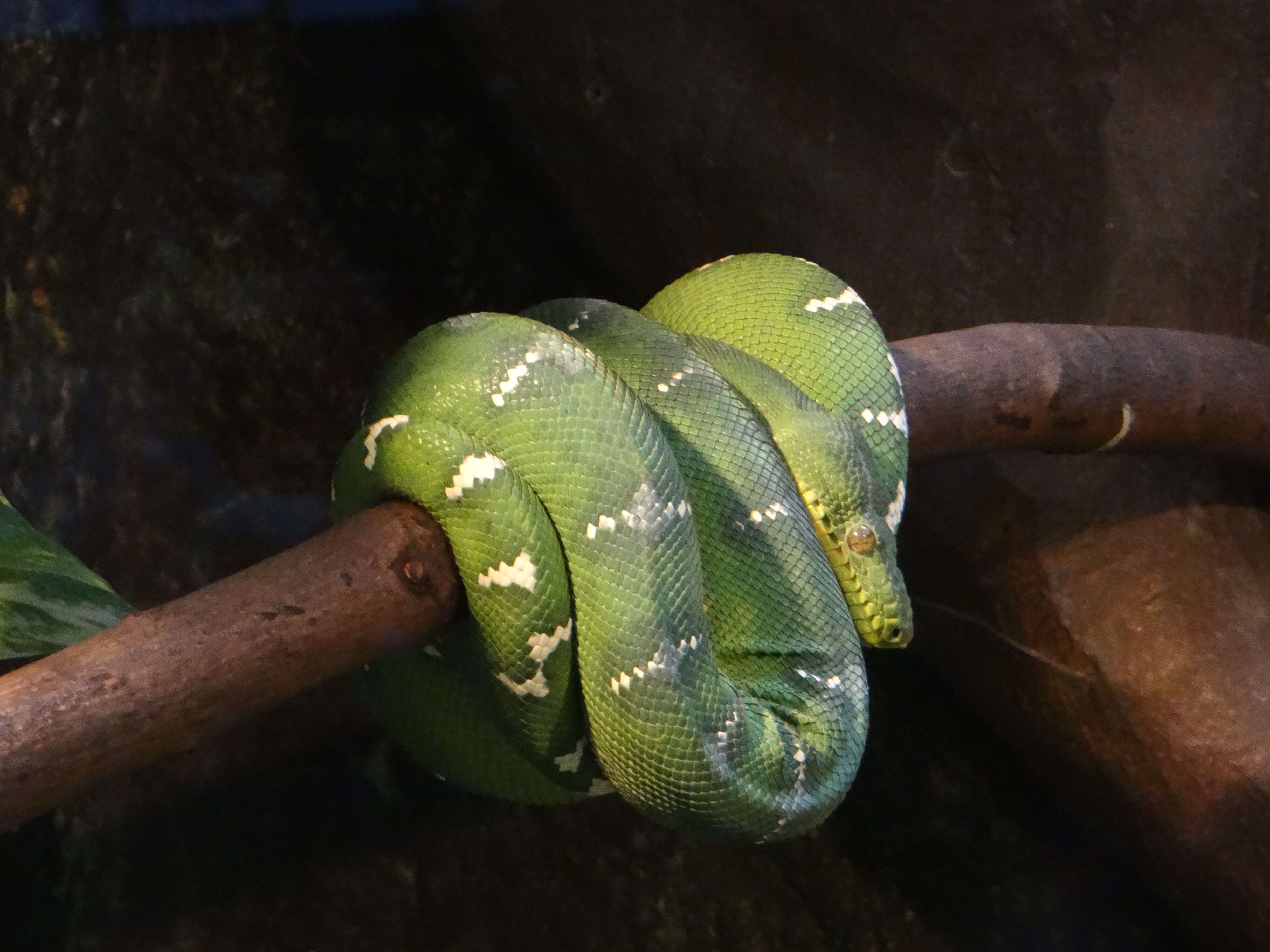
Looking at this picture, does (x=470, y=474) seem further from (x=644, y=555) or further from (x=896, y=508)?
(x=896, y=508)

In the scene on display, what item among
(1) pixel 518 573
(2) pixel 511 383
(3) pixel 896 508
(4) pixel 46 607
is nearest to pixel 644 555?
(1) pixel 518 573

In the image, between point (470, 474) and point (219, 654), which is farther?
point (470, 474)

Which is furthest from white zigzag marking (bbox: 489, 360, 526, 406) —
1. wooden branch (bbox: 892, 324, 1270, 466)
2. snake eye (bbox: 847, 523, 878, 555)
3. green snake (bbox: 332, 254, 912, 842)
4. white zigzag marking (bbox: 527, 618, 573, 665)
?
wooden branch (bbox: 892, 324, 1270, 466)

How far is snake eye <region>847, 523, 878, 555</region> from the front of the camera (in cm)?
171

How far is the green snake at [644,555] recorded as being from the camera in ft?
4.45

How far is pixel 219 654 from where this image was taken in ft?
4.06

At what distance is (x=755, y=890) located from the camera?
8.22 feet

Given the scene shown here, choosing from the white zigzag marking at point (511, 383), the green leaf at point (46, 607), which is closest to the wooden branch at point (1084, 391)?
the white zigzag marking at point (511, 383)

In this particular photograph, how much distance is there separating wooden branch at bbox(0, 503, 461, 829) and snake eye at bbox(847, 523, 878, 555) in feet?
2.15

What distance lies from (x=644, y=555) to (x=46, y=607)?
0.76m

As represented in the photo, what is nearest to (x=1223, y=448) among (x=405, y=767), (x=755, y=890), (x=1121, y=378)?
(x=1121, y=378)

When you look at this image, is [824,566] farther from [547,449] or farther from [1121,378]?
[1121,378]

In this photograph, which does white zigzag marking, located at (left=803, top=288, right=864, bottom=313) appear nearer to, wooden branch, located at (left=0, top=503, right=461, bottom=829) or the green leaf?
wooden branch, located at (left=0, top=503, right=461, bottom=829)

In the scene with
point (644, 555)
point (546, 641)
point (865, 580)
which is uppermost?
point (644, 555)
